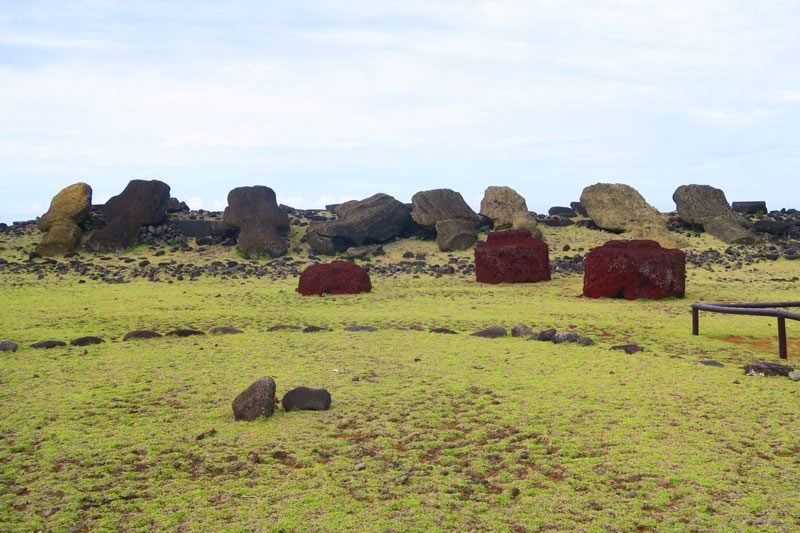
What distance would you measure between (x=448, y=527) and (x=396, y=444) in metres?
1.40

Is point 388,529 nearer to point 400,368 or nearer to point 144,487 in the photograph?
point 144,487

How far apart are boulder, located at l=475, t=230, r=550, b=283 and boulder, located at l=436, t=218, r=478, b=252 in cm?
620

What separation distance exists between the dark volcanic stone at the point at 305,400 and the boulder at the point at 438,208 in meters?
20.2

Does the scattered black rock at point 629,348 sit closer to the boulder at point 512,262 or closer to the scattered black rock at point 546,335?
the scattered black rock at point 546,335

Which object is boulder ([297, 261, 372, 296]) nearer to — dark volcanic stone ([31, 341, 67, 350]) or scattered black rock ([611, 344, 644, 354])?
dark volcanic stone ([31, 341, 67, 350])

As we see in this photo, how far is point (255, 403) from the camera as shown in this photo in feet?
20.4

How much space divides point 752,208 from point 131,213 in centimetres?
2646

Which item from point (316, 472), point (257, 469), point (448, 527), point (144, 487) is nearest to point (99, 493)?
point (144, 487)

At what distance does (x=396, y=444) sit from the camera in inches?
221

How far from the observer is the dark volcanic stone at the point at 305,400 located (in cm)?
646

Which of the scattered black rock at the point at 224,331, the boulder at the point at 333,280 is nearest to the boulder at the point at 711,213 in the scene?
the boulder at the point at 333,280

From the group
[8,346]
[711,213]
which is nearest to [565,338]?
[8,346]

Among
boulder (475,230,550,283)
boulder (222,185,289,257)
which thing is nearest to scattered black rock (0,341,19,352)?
boulder (475,230,550,283)

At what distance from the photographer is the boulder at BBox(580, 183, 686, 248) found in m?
27.7
